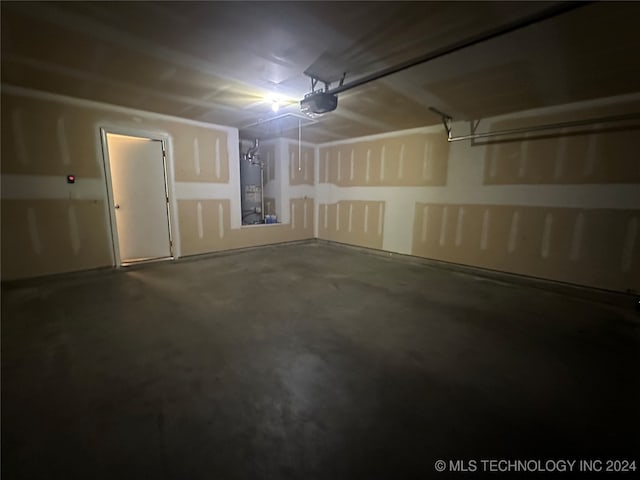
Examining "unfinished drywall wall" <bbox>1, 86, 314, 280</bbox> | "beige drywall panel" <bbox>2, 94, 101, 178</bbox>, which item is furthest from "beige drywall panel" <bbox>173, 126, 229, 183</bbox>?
"beige drywall panel" <bbox>2, 94, 101, 178</bbox>

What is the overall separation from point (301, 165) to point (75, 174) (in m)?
4.05

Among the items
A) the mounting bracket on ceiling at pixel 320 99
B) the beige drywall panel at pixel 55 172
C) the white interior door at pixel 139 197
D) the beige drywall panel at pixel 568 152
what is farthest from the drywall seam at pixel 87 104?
the beige drywall panel at pixel 568 152

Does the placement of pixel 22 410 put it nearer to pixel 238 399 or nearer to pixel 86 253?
pixel 238 399

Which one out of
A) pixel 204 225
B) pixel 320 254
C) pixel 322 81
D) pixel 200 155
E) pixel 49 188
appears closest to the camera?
pixel 322 81

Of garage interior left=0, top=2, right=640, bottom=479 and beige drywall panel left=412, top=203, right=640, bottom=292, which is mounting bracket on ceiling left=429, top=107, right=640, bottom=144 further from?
beige drywall panel left=412, top=203, right=640, bottom=292

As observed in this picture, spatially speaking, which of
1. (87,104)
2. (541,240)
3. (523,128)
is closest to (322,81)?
(523,128)

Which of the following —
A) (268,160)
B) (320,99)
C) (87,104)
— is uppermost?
(87,104)

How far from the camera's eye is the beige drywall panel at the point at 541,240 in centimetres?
308

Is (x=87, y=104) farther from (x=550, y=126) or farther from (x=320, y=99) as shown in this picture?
(x=550, y=126)

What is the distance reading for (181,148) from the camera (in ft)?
14.7

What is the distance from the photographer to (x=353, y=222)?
5898mm

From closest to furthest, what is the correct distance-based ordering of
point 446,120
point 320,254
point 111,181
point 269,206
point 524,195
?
1. point 524,195
2. point 111,181
3. point 446,120
4. point 320,254
5. point 269,206

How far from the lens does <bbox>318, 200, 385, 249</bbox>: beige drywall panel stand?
547 centimetres

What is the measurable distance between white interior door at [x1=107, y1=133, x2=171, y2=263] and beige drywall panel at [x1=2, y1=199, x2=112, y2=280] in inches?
15.6
